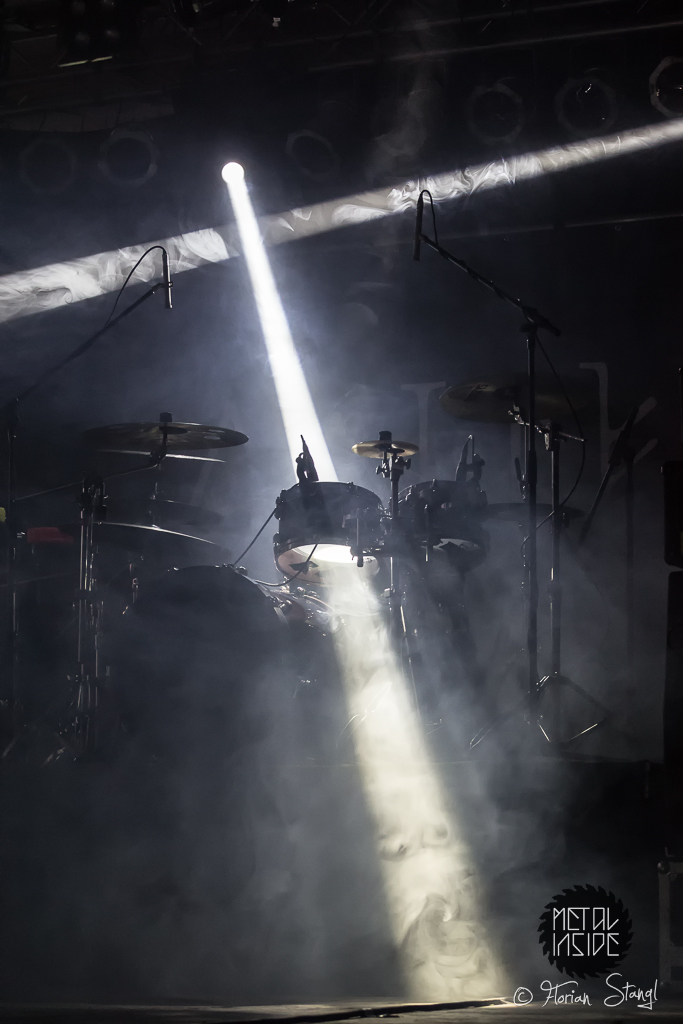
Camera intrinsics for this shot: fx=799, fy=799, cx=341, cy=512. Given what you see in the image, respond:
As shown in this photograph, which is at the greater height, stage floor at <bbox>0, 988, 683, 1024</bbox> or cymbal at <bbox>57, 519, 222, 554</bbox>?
cymbal at <bbox>57, 519, 222, 554</bbox>

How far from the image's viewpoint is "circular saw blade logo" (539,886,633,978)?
2.01 meters

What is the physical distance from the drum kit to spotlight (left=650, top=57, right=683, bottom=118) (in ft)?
6.88

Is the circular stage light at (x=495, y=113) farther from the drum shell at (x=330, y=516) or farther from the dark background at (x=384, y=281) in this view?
the drum shell at (x=330, y=516)

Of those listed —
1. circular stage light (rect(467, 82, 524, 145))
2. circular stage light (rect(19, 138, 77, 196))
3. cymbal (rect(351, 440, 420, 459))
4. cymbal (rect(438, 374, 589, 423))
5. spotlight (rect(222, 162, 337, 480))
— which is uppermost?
circular stage light (rect(467, 82, 524, 145))

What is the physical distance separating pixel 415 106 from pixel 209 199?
142 centimetres

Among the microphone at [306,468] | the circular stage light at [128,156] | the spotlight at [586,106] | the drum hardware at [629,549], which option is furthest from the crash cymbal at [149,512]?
the spotlight at [586,106]

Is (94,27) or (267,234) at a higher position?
(94,27)

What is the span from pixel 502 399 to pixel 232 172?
8.59 feet

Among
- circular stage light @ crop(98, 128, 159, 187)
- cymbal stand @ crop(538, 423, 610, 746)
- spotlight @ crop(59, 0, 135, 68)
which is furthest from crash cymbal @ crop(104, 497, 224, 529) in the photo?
spotlight @ crop(59, 0, 135, 68)

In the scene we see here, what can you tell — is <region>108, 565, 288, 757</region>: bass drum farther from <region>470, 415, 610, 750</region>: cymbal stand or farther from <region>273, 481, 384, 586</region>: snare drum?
<region>470, 415, 610, 750</region>: cymbal stand

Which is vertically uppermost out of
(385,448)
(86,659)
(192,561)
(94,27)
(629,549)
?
(94,27)

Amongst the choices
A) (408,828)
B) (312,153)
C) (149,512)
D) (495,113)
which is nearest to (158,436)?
(149,512)

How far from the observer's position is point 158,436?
3393 millimetres

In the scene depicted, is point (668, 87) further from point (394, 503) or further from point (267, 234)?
point (394, 503)
